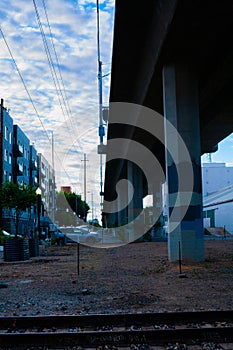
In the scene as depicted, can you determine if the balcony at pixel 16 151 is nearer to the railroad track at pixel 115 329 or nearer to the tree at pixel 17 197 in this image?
the tree at pixel 17 197

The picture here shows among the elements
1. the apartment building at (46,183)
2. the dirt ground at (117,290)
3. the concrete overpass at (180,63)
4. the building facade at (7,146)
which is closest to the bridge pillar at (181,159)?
the concrete overpass at (180,63)

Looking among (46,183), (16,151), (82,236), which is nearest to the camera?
(82,236)

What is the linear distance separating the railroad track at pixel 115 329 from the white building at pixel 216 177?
9317 cm

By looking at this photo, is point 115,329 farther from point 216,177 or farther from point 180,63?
point 216,177

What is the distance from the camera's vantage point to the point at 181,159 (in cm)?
1816

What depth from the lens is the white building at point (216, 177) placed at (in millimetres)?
99688

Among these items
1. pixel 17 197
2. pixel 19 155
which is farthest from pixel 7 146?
pixel 17 197

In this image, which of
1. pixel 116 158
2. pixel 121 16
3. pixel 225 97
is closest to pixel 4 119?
pixel 116 158

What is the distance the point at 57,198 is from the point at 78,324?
11576 centimetres

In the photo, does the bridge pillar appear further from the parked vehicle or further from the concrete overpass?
the parked vehicle

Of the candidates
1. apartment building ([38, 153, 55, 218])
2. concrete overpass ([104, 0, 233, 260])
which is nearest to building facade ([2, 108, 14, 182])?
apartment building ([38, 153, 55, 218])

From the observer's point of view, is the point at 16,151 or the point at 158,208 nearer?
the point at 158,208

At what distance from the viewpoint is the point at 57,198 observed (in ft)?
401

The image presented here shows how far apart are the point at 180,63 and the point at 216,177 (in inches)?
3323
